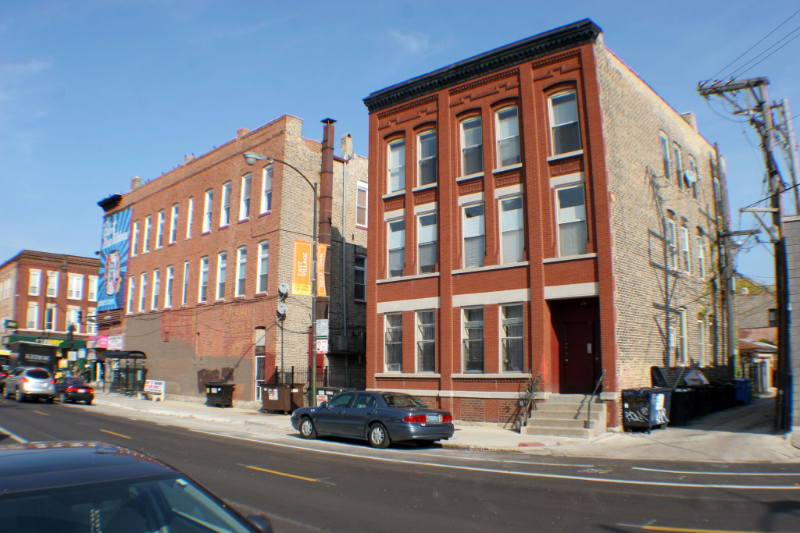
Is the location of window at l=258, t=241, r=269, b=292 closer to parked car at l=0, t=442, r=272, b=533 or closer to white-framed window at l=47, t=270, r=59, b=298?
parked car at l=0, t=442, r=272, b=533

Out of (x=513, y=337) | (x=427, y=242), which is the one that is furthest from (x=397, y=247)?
(x=513, y=337)

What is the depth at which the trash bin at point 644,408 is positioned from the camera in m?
16.0

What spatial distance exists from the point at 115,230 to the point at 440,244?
102 ft

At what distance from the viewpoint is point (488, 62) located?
20594 millimetres

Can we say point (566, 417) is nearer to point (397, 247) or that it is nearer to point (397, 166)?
point (397, 247)

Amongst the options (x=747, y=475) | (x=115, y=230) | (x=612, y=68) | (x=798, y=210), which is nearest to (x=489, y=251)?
(x=612, y=68)

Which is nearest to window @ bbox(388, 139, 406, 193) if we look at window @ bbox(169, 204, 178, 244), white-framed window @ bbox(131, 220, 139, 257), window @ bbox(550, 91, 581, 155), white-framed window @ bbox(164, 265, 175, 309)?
window @ bbox(550, 91, 581, 155)

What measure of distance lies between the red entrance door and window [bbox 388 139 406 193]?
8.67 metres

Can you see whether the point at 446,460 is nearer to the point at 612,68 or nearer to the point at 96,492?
the point at 96,492

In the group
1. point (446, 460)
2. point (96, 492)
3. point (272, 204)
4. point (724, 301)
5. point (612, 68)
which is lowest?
point (446, 460)

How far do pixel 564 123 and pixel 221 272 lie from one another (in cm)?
1988

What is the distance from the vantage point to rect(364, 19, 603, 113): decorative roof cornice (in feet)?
60.7

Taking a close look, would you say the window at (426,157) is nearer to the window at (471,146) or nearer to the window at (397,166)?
the window at (397,166)

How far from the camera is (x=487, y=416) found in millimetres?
18938
